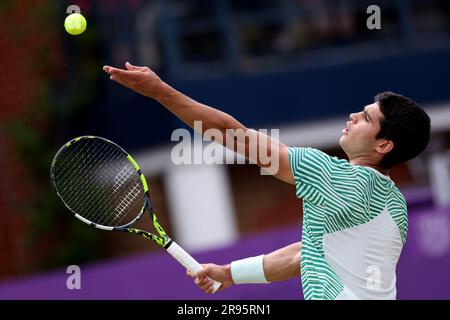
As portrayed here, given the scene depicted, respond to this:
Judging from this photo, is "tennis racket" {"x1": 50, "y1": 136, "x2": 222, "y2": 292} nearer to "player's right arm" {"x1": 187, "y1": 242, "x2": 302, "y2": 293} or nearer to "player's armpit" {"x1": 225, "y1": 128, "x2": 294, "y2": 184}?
"player's right arm" {"x1": 187, "y1": 242, "x2": 302, "y2": 293}

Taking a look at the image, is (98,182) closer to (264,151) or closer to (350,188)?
(264,151)

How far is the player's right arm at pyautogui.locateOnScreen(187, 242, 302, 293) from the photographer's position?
5840 millimetres

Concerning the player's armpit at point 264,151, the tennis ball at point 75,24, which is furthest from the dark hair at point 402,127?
the tennis ball at point 75,24

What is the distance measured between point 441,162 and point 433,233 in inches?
49.2

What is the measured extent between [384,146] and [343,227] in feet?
1.35

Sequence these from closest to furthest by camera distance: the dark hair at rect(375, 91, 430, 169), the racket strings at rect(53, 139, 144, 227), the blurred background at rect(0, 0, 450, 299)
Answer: the dark hair at rect(375, 91, 430, 169) < the racket strings at rect(53, 139, 144, 227) < the blurred background at rect(0, 0, 450, 299)

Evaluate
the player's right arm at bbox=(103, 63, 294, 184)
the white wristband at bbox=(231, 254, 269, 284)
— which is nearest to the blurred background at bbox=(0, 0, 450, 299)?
the white wristband at bbox=(231, 254, 269, 284)

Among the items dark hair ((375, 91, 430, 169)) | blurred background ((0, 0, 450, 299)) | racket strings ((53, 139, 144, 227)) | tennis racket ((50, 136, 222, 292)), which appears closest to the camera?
dark hair ((375, 91, 430, 169))

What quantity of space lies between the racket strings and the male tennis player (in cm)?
88

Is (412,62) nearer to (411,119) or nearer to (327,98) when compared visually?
(327,98)

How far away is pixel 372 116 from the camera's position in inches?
215

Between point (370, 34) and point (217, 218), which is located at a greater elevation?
point (370, 34)
